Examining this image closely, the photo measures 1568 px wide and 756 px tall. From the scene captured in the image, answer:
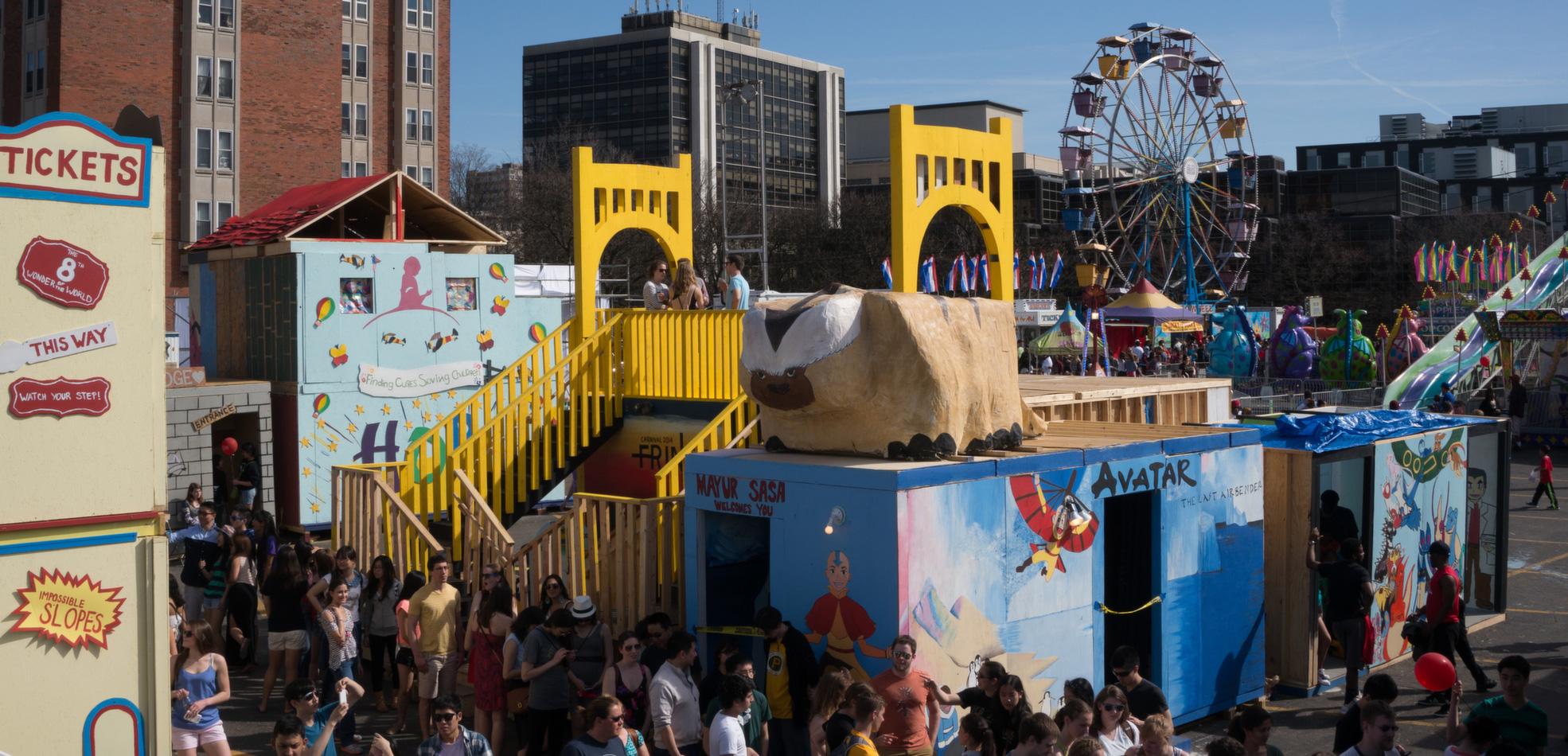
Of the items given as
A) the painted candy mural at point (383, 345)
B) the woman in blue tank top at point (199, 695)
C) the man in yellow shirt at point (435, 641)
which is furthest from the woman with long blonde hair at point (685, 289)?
the woman in blue tank top at point (199, 695)

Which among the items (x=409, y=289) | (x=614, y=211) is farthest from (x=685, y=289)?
(x=409, y=289)

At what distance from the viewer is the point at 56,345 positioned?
19.2ft

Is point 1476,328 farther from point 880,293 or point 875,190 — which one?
point 875,190

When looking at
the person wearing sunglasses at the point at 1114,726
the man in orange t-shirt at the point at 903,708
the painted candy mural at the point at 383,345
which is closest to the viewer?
the person wearing sunglasses at the point at 1114,726

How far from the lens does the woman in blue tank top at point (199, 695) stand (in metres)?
7.78

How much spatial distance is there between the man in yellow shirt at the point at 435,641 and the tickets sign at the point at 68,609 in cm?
352

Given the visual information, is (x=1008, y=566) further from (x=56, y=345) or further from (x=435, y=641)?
(x=56, y=345)

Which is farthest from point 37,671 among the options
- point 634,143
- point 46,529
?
point 634,143

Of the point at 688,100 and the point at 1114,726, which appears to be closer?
the point at 1114,726

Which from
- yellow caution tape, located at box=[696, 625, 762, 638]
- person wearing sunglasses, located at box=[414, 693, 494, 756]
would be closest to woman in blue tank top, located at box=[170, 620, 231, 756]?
person wearing sunglasses, located at box=[414, 693, 494, 756]

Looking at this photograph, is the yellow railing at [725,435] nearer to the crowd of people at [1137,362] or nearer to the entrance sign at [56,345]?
the entrance sign at [56,345]

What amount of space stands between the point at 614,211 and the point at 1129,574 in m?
7.36

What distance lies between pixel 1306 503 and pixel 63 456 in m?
9.38

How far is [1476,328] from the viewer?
103ft
